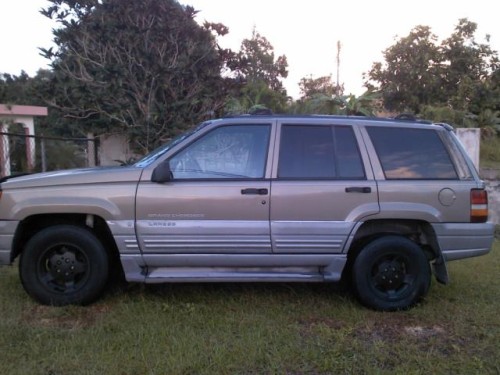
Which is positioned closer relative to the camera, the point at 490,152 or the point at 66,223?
the point at 66,223

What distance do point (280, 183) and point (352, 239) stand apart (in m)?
0.84

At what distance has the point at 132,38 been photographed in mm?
10273

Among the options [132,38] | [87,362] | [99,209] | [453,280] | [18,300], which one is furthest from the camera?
[132,38]

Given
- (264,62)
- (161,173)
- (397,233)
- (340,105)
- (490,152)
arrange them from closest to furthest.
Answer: (161,173) < (397,233) < (490,152) < (340,105) < (264,62)

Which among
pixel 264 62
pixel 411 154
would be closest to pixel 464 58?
pixel 264 62

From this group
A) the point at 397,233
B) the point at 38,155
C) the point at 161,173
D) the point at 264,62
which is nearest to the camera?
the point at 161,173

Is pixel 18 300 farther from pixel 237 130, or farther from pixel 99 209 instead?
pixel 237 130

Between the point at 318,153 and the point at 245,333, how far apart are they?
177 cm

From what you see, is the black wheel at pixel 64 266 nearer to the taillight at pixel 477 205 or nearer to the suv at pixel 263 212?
the suv at pixel 263 212

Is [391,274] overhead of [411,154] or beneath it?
beneath

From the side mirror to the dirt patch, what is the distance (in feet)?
4.20

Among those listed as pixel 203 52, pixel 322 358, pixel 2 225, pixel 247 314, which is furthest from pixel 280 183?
pixel 203 52

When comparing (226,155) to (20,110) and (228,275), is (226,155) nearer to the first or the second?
(228,275)

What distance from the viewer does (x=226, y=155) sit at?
476 cm
